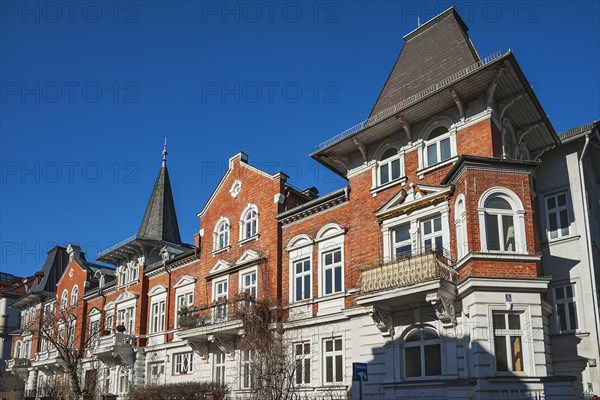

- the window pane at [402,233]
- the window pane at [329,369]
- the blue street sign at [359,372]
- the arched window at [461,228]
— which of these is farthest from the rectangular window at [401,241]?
the blue street sign at [359,372]

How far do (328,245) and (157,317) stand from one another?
13.7 m

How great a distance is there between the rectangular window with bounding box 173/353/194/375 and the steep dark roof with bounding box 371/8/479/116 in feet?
48.9

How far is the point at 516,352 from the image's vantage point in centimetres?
1695

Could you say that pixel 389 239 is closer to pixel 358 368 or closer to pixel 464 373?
pixel 464 373

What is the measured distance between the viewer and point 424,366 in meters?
18.9

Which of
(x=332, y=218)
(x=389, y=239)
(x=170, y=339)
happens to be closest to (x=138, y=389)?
(x=170, y=339)

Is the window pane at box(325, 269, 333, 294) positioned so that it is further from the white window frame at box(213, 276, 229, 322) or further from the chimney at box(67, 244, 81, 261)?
the chimney at box(67, 244, 81, 261)

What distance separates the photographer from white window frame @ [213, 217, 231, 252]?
28.5 meters

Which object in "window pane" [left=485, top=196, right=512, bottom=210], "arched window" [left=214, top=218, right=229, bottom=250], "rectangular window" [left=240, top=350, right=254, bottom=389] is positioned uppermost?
"arched window" [left=214, top=218, right=229, bottom=250]

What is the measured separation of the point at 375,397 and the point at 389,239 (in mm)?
5256

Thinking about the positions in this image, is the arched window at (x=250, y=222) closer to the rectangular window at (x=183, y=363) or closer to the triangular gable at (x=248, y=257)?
the triangular gable at (x=248, y=257)

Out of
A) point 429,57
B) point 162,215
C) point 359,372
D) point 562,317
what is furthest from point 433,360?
point 162,215

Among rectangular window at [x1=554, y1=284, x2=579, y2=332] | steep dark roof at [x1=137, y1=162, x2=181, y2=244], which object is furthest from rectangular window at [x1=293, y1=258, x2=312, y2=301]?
steep dark roof at [x1=137, y1=162, x2=181, y2=244]

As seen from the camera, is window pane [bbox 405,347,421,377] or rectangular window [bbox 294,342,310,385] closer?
window pane [bbox 405,347,421,377]
